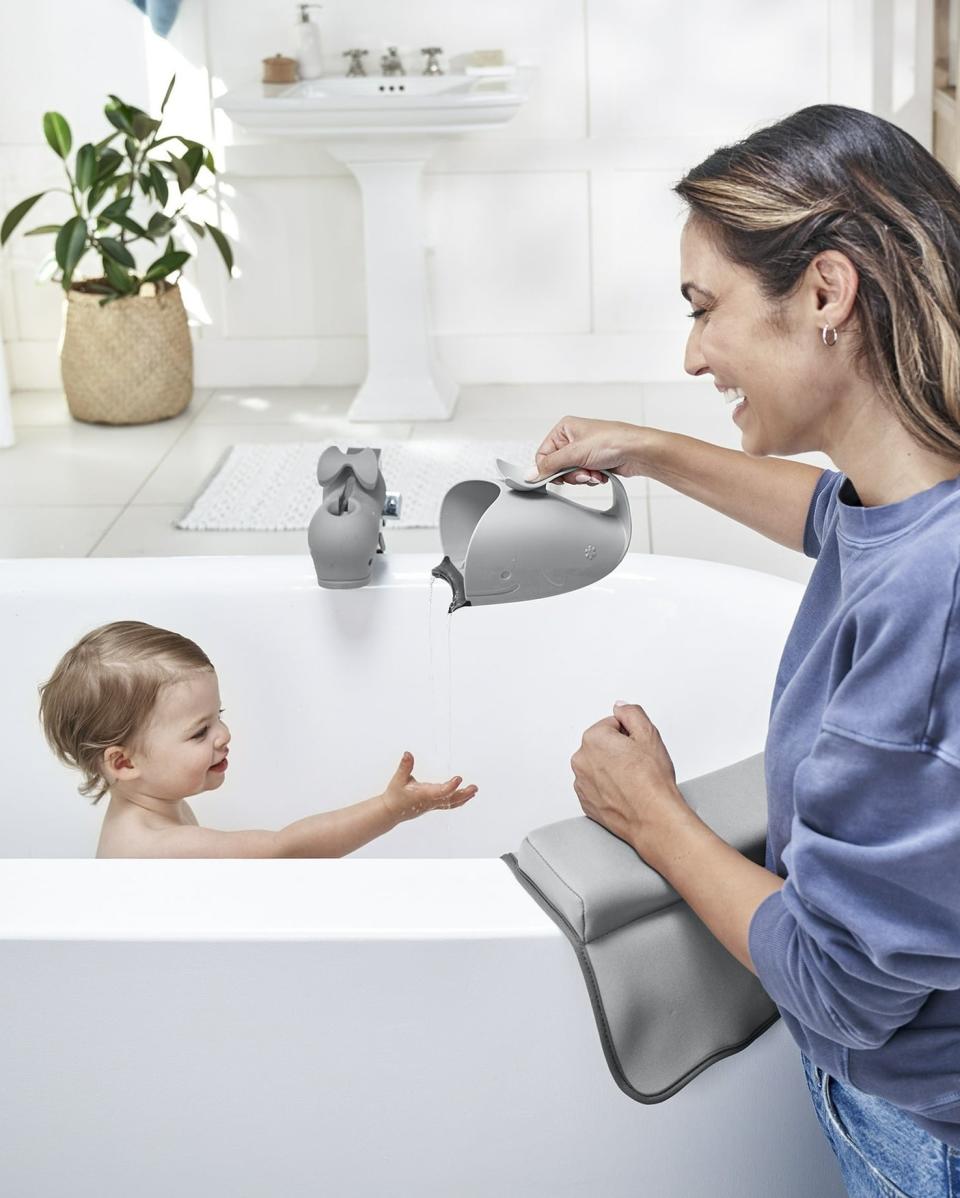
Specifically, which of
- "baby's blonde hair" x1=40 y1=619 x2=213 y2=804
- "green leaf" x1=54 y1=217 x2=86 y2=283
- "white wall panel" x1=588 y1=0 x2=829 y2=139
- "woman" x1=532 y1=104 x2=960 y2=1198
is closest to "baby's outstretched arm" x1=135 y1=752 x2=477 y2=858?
"baby's blonde hair" x1=40 y1=619 x2=213 y2=804

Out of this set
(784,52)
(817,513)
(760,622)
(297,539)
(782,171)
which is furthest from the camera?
(784,52)

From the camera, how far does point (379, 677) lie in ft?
6.84

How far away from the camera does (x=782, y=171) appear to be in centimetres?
104

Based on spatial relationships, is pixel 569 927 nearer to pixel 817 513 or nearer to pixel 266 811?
pixel 817 513

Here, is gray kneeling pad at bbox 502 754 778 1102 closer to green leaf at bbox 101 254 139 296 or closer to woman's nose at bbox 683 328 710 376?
woman's nose at bbox 683 328 710 376

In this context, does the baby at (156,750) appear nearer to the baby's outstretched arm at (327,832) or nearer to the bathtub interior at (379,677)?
the baby's outstretched arm at (327,832)

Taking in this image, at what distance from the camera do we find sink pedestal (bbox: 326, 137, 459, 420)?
13.9ft

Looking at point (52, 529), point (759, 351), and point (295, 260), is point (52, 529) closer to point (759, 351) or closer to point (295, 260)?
point (295, 260)

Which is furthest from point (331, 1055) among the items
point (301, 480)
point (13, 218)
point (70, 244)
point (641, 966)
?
point (13, 218)

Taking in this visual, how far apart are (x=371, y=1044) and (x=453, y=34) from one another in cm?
369

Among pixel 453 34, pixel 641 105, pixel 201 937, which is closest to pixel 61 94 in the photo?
pixel 453 34

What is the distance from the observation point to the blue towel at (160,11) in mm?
4246

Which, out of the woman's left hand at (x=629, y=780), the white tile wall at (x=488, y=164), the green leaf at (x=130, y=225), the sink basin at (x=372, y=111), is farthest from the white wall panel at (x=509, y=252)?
the woman's left hand at (x=629, y=780)

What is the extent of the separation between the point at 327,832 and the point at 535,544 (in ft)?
1.46
